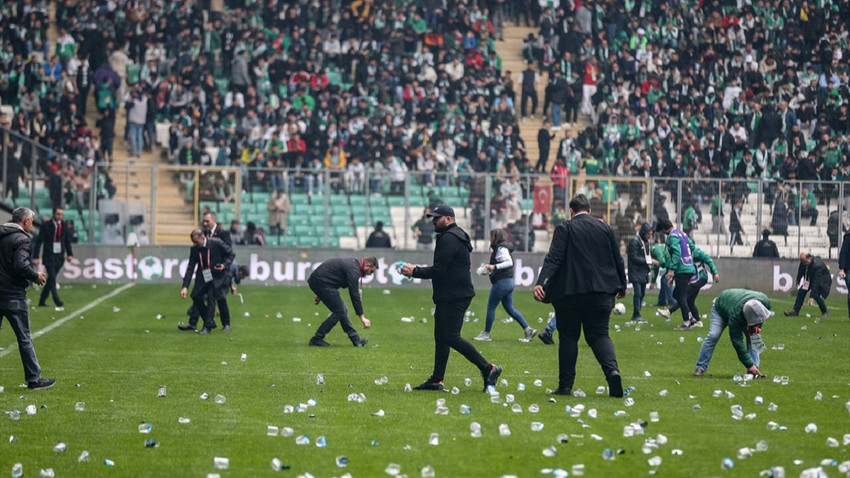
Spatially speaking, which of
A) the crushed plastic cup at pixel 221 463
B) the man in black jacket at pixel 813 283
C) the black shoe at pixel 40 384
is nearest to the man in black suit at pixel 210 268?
the black shoe at pixel 40 384

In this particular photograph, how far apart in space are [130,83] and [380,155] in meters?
9.30

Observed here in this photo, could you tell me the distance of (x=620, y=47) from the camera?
147 ft

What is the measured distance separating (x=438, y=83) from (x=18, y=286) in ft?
98.6

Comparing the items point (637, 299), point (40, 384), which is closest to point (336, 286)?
point (40, 384)

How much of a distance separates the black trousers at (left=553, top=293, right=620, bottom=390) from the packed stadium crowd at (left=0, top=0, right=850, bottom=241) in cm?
2416

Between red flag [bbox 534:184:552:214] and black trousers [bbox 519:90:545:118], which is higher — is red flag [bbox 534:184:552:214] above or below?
below

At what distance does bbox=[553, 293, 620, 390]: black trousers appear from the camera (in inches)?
500

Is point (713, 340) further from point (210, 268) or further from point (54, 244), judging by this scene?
point (54, 244)

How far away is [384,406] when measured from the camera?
40.0 feet

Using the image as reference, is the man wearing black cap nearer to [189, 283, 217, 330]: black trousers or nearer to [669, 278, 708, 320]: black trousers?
[669, 278, 708, 320]: black trousers

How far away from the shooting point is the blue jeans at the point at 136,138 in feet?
130

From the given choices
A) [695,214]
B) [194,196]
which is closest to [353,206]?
[194,196]

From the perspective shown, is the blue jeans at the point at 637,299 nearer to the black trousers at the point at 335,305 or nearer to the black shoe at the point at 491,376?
the black trousers at the point at 335,305

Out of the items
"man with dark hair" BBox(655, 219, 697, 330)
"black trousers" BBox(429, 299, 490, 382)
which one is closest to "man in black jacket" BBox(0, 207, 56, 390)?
"black trousers" BBox(429, 299, 490, 382)
